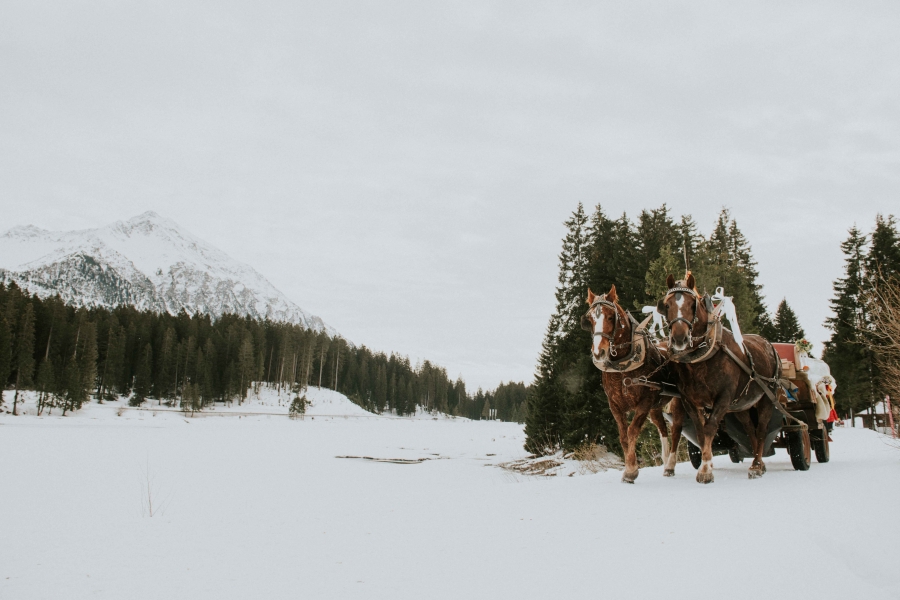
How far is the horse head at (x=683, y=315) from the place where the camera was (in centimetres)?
638

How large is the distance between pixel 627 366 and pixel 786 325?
54.8 meters

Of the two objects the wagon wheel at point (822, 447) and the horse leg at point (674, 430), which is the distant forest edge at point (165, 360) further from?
the wagon wheel at point (822, 447)

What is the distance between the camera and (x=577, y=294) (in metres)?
33.4

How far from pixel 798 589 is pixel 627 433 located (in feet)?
14.8

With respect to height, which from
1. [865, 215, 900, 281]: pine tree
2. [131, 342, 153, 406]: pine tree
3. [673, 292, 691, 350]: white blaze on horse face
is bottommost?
[131, 342, 153, 406]: pine tree

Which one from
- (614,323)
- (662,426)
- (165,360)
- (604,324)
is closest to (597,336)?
(604,324)

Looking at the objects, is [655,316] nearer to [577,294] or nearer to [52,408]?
Answer: [577,294]

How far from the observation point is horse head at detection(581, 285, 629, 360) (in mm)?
7000

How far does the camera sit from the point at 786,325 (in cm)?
5256

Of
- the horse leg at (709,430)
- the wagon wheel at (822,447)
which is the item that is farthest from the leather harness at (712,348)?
the wagon wheel at (822,447)

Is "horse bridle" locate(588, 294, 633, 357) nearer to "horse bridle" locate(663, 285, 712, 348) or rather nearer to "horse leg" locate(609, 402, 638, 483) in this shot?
"horse bridle" locate(663, 285, 712, 348)

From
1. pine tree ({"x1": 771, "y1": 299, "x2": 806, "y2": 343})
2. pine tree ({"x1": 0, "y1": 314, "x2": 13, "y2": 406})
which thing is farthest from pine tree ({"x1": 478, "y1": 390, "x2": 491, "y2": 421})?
pine tree ({"x1": 0, "y1": 314, "x2": 13, "y2": 406})

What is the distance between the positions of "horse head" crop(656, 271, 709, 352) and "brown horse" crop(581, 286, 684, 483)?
62 centimetres

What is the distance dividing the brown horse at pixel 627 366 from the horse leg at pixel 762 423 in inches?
41.6
